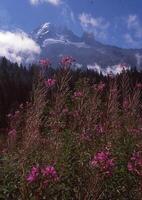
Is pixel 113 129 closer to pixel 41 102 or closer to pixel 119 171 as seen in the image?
pixel 119 171

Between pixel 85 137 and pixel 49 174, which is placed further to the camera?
pixel 85 137

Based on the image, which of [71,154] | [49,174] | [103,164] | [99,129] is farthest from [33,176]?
[99,129]

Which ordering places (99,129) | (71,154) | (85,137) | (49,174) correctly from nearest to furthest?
(49,174) < (71,154) < (85,137) < (99,129)

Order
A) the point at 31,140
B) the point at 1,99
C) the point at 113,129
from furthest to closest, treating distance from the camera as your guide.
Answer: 1. the point at 1,99
2. the point at 113,129
3. the point at 31,140

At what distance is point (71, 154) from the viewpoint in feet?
20.0

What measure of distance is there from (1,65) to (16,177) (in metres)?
134

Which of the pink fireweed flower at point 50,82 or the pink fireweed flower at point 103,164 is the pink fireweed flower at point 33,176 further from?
the pink fireweed flower at point 50,82

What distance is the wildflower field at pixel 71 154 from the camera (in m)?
4.42

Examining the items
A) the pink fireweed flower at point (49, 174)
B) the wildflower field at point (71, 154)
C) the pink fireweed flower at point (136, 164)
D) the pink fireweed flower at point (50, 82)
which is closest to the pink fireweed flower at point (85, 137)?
the wildflower field at point (71, 154)

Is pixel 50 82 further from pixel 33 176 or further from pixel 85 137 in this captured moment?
pixel 33 176

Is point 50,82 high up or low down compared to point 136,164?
up

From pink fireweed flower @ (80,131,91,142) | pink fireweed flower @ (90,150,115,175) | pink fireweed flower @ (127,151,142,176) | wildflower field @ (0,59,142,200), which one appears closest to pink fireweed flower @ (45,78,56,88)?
wildflower field @ (0,59,142,200)

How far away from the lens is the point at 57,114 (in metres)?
5.39

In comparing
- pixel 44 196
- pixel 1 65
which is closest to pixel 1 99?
pixel 44 196
